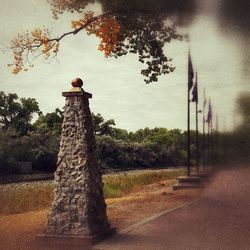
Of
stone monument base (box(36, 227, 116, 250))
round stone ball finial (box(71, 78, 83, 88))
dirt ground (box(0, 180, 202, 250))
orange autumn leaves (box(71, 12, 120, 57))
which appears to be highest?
orange autumn leaves (box(71, 12, 120, 57))

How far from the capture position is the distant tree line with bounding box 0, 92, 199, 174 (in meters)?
7.34

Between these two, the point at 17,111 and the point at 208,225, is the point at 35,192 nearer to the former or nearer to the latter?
the point at 17,111

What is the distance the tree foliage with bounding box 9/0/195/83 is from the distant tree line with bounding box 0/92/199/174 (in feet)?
2.06

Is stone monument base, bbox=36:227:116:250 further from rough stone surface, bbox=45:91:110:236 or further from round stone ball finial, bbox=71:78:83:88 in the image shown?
round stone ball finial, bbox=71:78:83:88

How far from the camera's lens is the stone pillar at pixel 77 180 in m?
6.75

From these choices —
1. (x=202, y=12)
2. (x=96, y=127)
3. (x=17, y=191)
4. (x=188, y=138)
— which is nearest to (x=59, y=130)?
(x=96, y=127)

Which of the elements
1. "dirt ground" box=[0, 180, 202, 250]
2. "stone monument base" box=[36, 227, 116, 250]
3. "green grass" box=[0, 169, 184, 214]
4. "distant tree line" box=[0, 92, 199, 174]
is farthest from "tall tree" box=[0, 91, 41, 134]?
"stone monument base" box=[36, 227, 116, 250]

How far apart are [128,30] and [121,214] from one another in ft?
8.34

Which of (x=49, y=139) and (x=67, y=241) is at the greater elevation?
(x=49, y=139)

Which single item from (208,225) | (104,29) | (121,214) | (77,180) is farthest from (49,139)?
(208,225)

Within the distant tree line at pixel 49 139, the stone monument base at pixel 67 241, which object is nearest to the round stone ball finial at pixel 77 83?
the distant tree line at pixel 49 139

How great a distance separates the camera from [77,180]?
686cm

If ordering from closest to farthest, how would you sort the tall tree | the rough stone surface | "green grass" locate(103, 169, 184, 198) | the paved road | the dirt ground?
the paved road < the rough stone surface < the dirt ground < the tall tree < "green grass" locate(103, 169, 184, 198)

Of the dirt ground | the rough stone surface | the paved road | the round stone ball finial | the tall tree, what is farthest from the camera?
the tall tree
